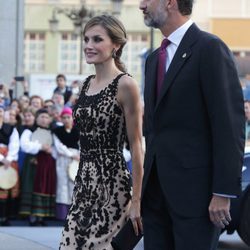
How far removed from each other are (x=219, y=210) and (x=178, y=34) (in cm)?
82

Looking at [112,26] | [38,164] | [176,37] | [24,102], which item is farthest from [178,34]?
[24,102]

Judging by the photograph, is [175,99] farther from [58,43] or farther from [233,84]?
[58,43]

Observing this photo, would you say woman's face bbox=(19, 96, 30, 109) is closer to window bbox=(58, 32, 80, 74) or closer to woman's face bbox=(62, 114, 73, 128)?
woman's face bbox=(62, 114, 73, 128)

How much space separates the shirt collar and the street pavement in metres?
5.03

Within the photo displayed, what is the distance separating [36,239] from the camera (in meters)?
9.79

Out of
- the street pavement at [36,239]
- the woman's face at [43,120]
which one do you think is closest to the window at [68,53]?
the woman's face at [43,120]

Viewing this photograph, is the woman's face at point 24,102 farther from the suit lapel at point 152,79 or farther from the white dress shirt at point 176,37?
the white dress shirt at point 176,37

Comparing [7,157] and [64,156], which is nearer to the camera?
[7,157]

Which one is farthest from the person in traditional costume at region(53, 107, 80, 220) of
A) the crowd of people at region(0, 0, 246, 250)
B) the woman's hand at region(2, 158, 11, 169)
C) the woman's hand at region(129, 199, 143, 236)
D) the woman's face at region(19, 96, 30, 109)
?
the woman's hand at region(129, 199, 143, 236)

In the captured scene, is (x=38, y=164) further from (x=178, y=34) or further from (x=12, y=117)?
(x=178, y=34)

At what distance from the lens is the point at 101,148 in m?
4.71

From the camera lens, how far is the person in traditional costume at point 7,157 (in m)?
11.7

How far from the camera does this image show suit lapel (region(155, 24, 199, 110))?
12.9 ft

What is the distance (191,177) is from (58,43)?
45.0 metres
